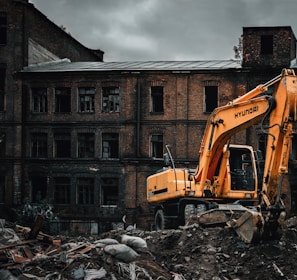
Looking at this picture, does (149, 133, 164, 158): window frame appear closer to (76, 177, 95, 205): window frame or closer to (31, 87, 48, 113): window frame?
(76, 177, 95, 205): window frame

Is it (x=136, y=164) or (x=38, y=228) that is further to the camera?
(x=136, y=164)

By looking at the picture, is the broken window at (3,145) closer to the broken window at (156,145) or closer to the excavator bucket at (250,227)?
the broken window at (156,145)

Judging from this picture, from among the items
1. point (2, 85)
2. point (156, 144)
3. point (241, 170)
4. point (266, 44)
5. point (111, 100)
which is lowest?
point (241, 170)

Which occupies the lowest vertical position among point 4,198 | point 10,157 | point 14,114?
point 4,198

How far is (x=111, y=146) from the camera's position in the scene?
129ft

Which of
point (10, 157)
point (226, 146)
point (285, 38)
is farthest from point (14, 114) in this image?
point (226, 146)

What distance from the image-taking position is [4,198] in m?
39.5

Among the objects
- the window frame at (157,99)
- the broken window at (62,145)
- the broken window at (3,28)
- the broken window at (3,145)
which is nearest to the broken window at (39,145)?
the broken window at (62,145)

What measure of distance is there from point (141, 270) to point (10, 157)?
27.3m

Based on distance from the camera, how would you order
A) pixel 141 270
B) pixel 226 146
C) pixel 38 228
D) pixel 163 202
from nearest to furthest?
pixel 141 270
pixel 38 228
pixel 226 146
pixel 163 202

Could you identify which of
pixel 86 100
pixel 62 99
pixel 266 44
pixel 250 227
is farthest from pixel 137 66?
pixel 250 227

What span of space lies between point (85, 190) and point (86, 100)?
5573 mm

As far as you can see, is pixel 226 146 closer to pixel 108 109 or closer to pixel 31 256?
pixel 31 256

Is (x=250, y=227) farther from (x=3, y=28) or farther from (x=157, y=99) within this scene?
(x=3, y=28)
